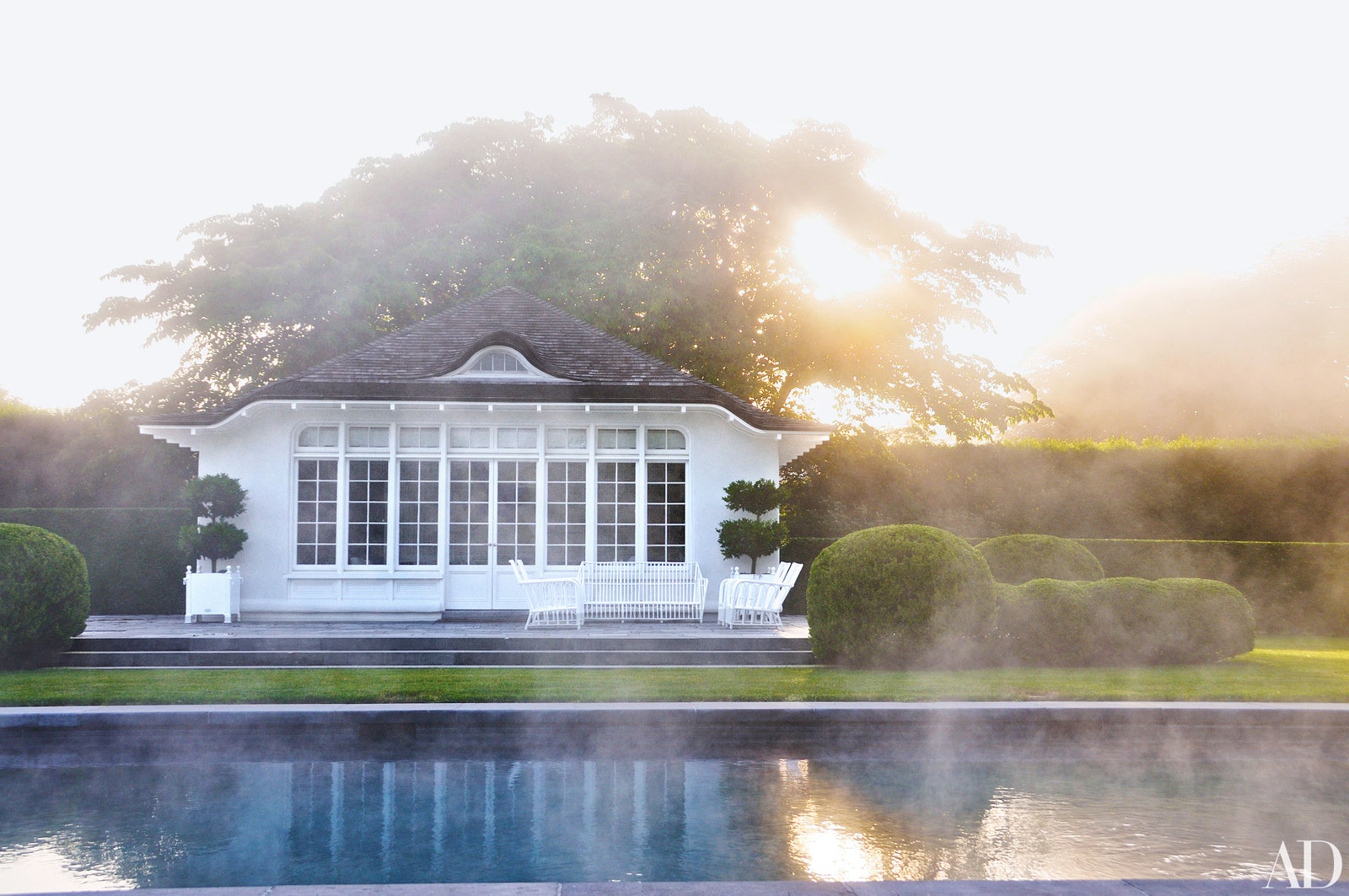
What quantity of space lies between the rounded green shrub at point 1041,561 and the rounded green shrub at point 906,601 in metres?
2.79

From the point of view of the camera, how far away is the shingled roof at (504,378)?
49.5 ft

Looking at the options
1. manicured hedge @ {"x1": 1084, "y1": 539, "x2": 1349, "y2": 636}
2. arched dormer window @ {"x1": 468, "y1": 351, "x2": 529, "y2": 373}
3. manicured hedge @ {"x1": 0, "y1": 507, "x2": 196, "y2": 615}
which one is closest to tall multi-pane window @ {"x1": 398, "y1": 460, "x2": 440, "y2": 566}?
Result: arched dormer window @ {"x1": 468, "y1": 351, "x2": 529, "y2": 373}

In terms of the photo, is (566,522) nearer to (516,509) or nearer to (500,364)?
(516,509)

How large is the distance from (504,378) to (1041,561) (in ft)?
26.3

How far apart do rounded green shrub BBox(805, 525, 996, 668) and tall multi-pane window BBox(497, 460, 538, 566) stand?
5.67m

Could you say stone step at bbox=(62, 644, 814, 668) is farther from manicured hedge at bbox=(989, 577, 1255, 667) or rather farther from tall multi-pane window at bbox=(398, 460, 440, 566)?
tall multi-pane window at bbox=(398, 460, 440, 566)

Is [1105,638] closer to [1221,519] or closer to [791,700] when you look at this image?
[791,700]

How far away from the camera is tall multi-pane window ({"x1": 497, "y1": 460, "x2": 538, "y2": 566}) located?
1558 centimetres

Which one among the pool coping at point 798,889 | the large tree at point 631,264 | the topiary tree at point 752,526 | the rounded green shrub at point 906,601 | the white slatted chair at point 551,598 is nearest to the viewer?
the pool coping at point 798,889

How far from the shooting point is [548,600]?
1402 centimetres

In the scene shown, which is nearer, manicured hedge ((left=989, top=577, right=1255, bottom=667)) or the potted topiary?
manicured hedge ((left=989, top=577, right=1255, bottom=667))

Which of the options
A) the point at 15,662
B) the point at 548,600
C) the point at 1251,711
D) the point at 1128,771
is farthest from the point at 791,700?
the point at 15,662

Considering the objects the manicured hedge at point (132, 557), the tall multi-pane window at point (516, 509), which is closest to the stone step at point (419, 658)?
the tall multi-pane window at point (516, 509)

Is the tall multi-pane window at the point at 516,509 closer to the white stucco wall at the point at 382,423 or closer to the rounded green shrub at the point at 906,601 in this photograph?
the white stucco wall at the point at 382,423
